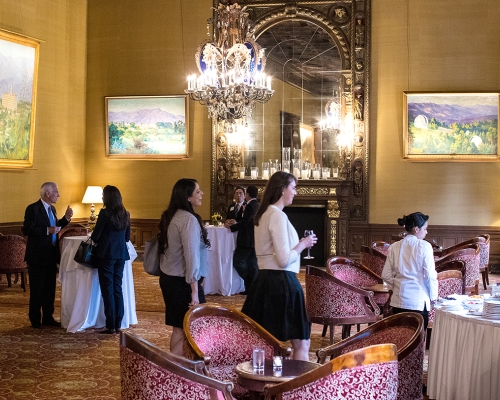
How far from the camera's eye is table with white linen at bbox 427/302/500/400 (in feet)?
15.1

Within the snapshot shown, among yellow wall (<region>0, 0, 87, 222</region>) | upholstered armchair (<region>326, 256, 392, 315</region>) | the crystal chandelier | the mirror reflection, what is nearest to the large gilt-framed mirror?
the mirror reflection

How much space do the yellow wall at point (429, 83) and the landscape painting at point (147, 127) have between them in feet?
12.0

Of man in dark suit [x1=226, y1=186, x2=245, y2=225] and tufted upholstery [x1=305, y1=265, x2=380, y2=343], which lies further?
man in dark suit [x1=226, y1=186, x2=245, y2=225]

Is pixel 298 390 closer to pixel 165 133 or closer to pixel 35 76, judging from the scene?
pixel 35 76

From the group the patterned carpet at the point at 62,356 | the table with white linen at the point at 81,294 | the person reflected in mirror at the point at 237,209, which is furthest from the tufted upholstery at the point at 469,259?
the table with white linen at the point at 81,294

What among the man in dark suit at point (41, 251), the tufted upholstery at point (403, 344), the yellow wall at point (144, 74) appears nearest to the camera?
the tufted upholstery at point (403, 344)

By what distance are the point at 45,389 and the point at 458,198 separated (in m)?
9.63

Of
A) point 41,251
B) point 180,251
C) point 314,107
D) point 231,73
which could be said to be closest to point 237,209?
point 231,73

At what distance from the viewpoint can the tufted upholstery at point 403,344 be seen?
434 cm

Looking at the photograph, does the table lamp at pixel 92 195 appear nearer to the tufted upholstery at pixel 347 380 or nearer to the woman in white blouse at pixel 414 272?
the woman in white blouse at pixel 414 272

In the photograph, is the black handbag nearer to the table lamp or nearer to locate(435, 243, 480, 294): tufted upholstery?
locate(435, 243, 480, 294): tufted upholstery

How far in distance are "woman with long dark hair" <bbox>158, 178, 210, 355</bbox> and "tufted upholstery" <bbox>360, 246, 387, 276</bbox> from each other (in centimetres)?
376

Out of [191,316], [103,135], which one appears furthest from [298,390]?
[103,135]

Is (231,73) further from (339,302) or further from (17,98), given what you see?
(339,302)
